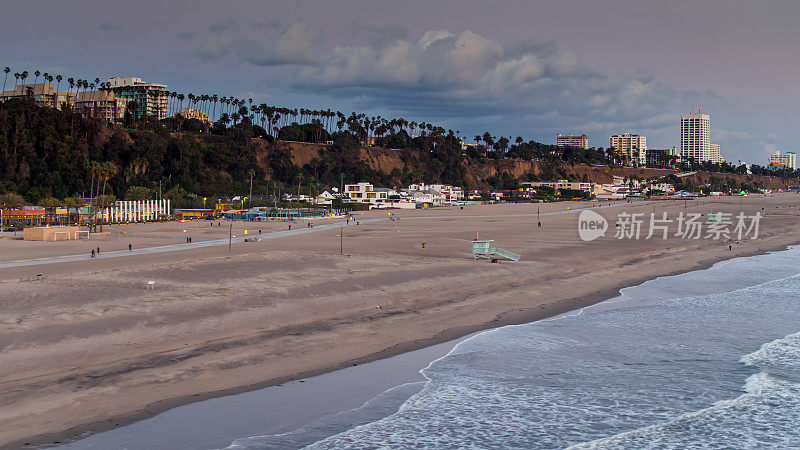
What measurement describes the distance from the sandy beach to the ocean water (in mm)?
2256

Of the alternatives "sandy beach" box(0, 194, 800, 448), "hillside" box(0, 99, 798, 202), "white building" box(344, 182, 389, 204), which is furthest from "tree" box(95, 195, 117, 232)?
"white building" box(344, 182, 389, 204)

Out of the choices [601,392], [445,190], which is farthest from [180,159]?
[601,392]

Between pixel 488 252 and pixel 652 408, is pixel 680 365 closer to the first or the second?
pixel 652 408

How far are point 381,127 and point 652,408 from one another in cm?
18024

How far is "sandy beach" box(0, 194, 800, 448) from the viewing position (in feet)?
38.8

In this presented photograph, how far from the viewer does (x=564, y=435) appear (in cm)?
1057

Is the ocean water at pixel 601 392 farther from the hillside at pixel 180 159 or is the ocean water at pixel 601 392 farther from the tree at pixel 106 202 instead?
the hillside at pixel 180 159

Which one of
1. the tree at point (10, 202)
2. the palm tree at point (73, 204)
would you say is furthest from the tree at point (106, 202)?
the tree at point (10, 202)

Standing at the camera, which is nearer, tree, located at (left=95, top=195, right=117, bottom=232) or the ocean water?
the ocean water

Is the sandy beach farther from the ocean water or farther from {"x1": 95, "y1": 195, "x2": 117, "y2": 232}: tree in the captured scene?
{"x1": 95, "y1": 195, "x2": 117, "y2": 232}: tree

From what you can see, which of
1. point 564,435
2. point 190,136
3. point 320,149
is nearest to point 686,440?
point 564,435

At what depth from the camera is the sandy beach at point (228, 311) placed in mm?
11820

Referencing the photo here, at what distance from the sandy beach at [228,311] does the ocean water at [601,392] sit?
2256 mm

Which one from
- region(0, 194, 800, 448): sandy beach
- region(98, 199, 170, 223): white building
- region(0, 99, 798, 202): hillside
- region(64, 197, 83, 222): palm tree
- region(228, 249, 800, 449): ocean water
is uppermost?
region(0, 99, 798, 202): hillside
